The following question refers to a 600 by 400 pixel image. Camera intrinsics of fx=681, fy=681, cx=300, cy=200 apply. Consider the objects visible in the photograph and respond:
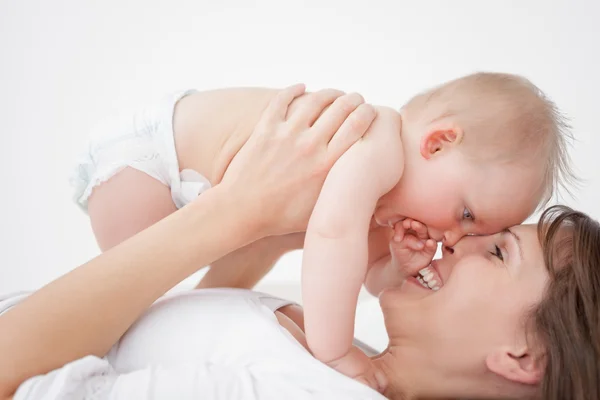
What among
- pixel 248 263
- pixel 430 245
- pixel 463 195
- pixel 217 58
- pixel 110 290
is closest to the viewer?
pixel 110 290

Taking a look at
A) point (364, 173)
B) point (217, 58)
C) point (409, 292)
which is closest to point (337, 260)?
point (364, 173)

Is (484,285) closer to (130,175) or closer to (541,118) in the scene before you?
(541,118)

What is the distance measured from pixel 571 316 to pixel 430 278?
337mm

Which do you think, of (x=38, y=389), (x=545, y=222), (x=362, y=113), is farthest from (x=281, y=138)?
(x=38, y=389)

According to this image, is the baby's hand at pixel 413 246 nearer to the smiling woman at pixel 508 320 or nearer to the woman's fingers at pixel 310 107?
the smiling woman at pixel 508 320

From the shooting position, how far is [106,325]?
116cm

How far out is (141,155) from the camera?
1540 millimetres

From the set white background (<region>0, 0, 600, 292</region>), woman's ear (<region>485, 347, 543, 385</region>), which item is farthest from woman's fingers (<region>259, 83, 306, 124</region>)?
white background (<region>0, 0, 600, 292</region>)

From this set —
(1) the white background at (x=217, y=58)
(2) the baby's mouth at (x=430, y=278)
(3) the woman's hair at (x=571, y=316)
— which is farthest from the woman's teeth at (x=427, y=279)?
(1) the white background at (x=217, y=58)

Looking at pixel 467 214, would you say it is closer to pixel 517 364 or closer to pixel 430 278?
pixel 430 278

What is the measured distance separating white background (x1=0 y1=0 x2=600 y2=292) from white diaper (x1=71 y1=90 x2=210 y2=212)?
1017 millimetres

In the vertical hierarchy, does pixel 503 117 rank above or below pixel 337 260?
above

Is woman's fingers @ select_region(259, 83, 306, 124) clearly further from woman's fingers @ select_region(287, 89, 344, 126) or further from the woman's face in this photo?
the woman's face

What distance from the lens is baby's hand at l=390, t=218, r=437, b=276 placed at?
1472 mm
